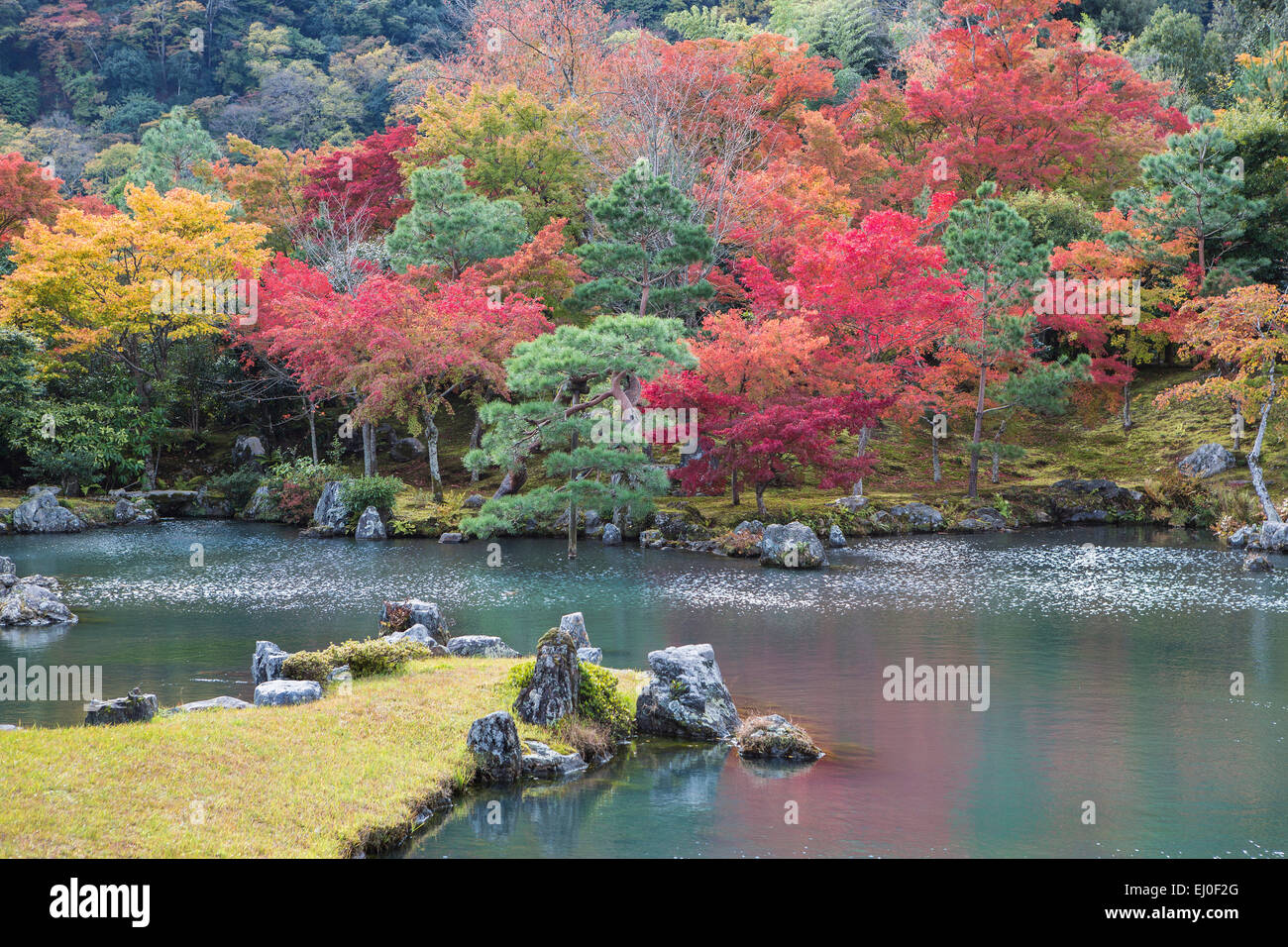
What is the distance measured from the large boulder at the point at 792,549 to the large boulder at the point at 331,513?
11.2m

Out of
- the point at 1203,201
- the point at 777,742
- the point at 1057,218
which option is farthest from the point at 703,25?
the point at 777,742

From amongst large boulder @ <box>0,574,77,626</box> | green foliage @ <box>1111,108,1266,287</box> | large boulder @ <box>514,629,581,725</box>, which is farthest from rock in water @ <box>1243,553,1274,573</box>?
large boulder @ <box>0,574,77,626</box>

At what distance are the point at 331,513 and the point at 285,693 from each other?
1698 centimetres

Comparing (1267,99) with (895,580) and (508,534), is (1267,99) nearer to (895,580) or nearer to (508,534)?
(895,580)

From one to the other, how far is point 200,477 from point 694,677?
81.8ft

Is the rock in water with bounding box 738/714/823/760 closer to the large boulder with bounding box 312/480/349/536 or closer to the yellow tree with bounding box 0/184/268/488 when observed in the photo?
the large boulder with bounding box 312/480/349/536

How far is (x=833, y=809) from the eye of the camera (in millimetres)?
8828

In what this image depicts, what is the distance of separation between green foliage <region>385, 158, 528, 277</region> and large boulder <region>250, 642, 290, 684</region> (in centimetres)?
1838

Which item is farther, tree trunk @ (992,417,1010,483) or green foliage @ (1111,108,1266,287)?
tree trunk @ (992,417,1010,483)

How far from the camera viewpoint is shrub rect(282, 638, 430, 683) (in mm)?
11625

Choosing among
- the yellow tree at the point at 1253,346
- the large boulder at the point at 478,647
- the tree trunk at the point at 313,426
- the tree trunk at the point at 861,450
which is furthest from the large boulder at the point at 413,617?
the yellow tree at the point at 1253,346

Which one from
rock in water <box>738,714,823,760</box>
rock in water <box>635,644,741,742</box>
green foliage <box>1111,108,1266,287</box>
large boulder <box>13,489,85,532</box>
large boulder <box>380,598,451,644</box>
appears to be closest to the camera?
rock in water <box>738,714,823,760</box>

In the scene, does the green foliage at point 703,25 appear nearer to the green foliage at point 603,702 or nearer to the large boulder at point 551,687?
the green foliage at point 603,702

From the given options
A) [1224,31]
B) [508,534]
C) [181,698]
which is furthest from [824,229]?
[1224,31]
